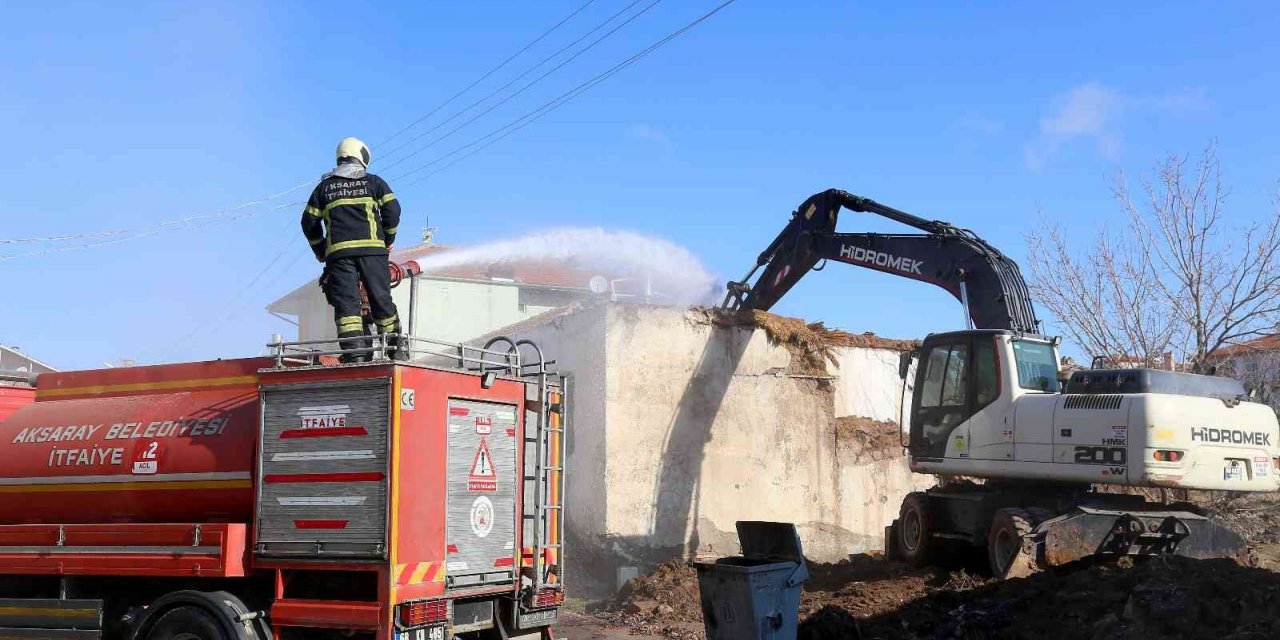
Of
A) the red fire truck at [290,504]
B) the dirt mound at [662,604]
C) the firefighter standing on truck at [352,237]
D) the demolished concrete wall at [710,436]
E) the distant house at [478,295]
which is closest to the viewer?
the red fire truck at [290,504]

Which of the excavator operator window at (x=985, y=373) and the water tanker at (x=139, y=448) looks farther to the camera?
the excavator operator window at (x=985, y=373)

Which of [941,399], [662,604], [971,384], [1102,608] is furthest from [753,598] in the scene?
[941,399]

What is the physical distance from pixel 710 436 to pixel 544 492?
7.11 metres

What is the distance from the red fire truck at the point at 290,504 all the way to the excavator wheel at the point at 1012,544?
5288mm

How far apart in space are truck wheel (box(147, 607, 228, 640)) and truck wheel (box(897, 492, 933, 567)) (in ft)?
29.3

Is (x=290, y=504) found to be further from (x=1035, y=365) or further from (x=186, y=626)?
(x=1035, y=365)

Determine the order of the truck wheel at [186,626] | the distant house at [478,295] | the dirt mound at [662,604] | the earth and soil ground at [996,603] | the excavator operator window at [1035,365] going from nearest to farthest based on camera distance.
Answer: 1. the truck wheel at [186,626]
2. the earth and soil ground at [996,603]
3. the dirt mound at [662,604]
4. the excavator operator window at [1035,365]
5. the distant house at [478,295]

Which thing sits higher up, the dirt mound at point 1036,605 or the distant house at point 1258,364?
the distant house at point 1258,364

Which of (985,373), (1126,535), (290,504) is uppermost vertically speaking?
(985,373)

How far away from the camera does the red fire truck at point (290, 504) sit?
705 centimetres

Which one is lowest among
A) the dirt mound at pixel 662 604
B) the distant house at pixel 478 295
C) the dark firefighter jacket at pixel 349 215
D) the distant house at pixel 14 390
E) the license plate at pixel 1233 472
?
the dirt mound at pixel 662 604

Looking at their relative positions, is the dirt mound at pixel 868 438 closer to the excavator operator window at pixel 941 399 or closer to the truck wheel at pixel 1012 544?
the excavator operator window at pixel 941 399

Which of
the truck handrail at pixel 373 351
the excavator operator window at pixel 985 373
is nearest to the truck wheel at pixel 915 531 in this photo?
the excavator operator window at pixel 985 373

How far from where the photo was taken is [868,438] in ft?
53.9
